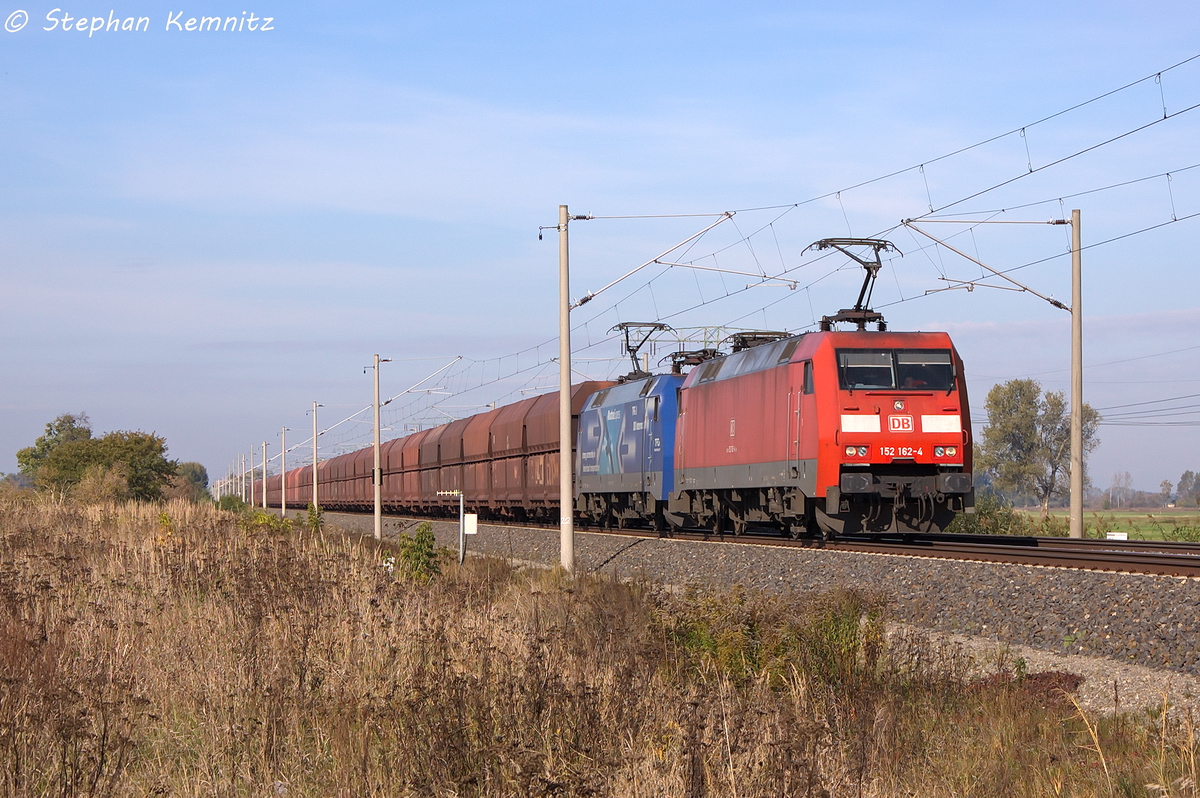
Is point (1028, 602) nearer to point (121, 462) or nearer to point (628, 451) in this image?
point (628, 451)

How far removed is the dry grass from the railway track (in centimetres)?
478

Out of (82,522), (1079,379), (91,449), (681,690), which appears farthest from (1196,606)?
(91,449)

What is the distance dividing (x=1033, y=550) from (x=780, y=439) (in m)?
5.06

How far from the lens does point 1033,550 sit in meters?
19.6

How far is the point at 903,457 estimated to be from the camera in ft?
68.1

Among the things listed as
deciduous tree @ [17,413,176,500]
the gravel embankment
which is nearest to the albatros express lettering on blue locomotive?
the gravel embankment

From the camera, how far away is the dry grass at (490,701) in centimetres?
621

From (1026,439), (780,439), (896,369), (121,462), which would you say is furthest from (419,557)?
(1026,439)

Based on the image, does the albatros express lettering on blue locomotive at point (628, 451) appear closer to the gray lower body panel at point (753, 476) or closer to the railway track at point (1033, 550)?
the gray lower body panel at point (753, 476)

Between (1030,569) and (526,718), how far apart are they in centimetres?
991

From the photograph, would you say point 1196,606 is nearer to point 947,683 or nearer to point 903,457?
point 947,683

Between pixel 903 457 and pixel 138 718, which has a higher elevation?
pixel 903 457

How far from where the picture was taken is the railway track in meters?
15.5

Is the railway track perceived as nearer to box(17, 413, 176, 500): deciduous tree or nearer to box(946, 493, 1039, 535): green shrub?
box(946, 493, 1039, 535): green shrub
